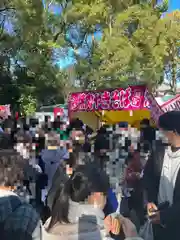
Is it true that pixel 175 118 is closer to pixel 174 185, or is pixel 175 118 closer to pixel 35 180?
pixel 174 185

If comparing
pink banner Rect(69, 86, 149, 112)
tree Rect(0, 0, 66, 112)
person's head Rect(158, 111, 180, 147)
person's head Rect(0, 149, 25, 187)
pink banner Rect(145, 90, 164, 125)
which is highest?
tree Rect(0, 0, 66, 112)

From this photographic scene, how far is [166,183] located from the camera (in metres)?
3.02

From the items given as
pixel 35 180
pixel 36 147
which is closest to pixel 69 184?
pixel 35 180

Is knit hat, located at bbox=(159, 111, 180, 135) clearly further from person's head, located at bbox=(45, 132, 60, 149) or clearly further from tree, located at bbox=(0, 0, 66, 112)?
tree, located at bbox=(0, 0, 66, 112)

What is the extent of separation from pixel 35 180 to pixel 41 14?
18829 mm

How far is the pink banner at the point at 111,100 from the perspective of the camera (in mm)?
8797

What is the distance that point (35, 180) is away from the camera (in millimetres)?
4527

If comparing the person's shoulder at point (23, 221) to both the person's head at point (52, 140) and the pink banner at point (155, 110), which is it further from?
the pink banner at point (155, 110)

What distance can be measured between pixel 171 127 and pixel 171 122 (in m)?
0.04

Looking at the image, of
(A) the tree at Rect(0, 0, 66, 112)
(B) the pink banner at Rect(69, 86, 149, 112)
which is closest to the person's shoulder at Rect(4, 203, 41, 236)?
(B) the pink banner at Rect(69, 86, 149, 112)

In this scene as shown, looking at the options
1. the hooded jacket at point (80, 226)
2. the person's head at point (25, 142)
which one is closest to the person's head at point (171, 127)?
the hooded jacket at point (80, 226)

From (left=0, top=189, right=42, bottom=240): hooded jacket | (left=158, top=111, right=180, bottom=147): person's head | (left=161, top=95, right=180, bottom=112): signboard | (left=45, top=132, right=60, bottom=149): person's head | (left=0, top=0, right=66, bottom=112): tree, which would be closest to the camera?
(left=0, top=189, right=42, bottom=240): hooded jacket

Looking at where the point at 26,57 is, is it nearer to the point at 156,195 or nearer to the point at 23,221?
the point at 156,195

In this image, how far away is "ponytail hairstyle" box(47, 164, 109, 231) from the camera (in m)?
2.88
